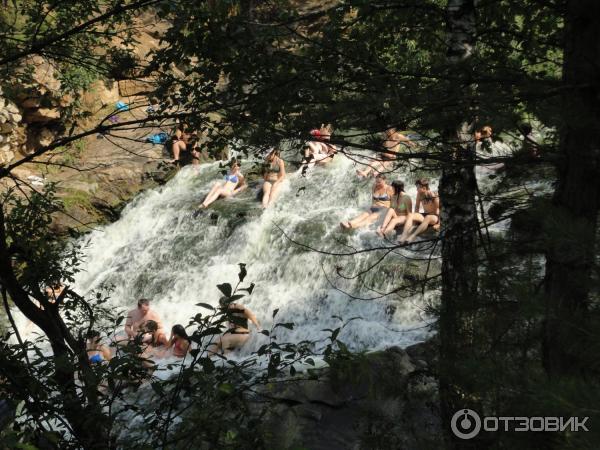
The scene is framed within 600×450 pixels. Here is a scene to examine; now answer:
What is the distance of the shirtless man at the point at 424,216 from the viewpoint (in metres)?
9.15

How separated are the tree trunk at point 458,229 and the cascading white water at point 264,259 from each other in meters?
3.32

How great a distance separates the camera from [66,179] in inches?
541

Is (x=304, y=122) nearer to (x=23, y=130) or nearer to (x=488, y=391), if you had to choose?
(x=488, y=391)

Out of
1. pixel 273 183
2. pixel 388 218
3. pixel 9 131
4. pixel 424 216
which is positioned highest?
pixel 9 131

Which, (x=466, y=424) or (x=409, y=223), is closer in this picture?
(x=466, y=424)

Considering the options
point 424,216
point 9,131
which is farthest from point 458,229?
point 9,131

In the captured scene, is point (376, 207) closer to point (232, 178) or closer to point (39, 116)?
point (232, 178)

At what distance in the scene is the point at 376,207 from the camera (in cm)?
994

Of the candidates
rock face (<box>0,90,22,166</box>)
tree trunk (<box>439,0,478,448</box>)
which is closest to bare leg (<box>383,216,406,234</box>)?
tree trunk (<box>439,0,478,448</box>)

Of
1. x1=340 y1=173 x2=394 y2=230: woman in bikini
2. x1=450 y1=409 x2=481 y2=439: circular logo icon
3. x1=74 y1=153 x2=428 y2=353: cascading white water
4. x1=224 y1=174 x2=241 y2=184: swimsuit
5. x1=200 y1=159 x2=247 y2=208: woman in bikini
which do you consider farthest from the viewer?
x1=224 y1=174 x2=241 y2=184: swimsuit

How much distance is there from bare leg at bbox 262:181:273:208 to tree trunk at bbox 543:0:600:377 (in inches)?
333

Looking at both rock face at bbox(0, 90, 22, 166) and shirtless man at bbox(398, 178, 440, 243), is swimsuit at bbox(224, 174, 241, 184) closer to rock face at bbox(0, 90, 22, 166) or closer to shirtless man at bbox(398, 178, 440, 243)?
shirtless man at bbox(398, 178, 440, 243)

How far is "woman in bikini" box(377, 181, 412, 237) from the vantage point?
938cm

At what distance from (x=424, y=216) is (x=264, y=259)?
2.58 metres
